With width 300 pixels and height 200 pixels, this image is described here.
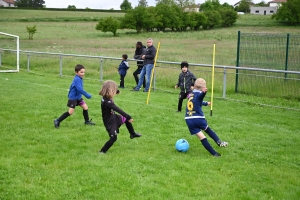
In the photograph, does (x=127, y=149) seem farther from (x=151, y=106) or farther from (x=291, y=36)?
(x=291, y=36)

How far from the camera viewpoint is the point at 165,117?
1144 centimetres

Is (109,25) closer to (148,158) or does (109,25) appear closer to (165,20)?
(165,20)

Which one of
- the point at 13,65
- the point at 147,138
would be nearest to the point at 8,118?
the point at 147,138

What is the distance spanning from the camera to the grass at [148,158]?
20.1ft

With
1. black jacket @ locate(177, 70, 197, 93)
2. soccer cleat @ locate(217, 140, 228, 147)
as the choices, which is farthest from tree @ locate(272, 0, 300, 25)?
soccer cleat @ locate(217, 140, 228, 147)

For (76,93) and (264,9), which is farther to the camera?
(264,9)

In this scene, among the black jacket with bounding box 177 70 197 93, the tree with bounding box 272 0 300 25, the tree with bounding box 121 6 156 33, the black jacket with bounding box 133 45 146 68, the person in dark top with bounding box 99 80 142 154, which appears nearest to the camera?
the person in dark top with bounding box 99 80 142 154

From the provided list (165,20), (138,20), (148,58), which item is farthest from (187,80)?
(165,20)

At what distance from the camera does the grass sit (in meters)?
6.12

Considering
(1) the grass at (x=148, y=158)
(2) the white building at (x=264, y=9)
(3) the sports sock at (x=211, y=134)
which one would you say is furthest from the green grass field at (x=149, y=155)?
(2) the white building at (x=264, y=9)

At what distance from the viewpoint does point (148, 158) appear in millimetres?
7621

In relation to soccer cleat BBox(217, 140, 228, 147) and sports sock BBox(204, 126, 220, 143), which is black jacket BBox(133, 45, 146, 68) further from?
sports sock BBox(204, 126, 220, 143)

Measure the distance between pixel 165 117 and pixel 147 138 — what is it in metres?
2.36

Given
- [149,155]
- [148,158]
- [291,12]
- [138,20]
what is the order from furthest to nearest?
1. [138,20]
2. [291,12]
3. [149,155]
4. [148,158]
